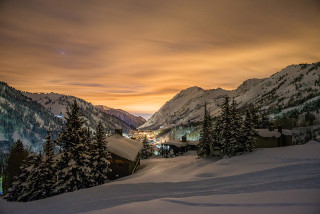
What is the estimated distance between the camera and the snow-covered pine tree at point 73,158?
862 inches

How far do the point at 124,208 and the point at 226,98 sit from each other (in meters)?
31.3

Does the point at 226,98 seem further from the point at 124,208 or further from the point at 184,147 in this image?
the point at 184,147

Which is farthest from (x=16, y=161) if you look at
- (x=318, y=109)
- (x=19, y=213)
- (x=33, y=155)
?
(x=318, y=109)

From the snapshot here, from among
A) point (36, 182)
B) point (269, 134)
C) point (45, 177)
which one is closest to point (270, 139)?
point (269, 134)

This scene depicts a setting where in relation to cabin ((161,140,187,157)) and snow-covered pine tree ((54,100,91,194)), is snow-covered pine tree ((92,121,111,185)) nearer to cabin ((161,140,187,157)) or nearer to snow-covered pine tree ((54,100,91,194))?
snow-covered pine tree ((54,100,91,194))

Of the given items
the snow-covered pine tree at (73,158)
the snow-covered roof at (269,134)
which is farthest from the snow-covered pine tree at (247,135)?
the snow-covered pine tree at (73,158)

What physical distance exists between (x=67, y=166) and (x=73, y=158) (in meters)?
1.01

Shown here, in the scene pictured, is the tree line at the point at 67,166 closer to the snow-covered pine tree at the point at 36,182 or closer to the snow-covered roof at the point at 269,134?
the snow-covered pine tree at the point at 36,182

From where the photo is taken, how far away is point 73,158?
22547 mm

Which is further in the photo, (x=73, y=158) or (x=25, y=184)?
(x=25, y=184)

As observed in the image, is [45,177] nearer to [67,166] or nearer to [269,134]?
[67,166]

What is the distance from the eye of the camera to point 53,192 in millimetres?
21906

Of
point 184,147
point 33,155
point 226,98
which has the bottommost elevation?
point 184,147

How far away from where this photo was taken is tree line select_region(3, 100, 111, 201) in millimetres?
22156
